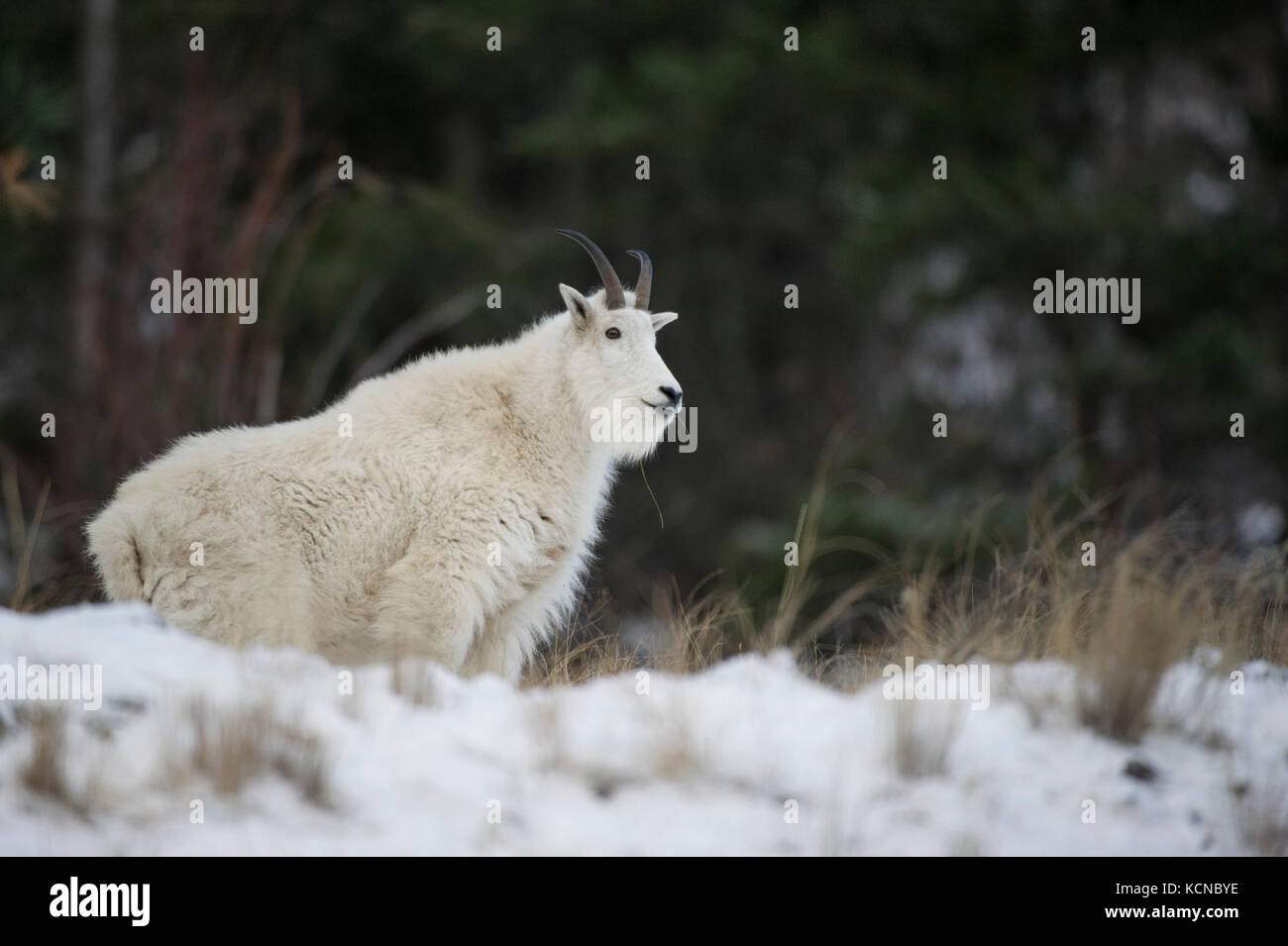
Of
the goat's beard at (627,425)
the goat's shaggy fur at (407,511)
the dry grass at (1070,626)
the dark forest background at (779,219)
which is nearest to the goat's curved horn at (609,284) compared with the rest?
the goat's shaggy fur at (407,511)

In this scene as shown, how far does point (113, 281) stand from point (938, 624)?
891 cm

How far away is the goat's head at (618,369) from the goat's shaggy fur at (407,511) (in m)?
0.01

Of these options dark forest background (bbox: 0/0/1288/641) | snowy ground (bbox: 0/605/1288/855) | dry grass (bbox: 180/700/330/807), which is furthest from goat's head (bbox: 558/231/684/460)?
dark forest background (bbox: 0/0/1288/641)

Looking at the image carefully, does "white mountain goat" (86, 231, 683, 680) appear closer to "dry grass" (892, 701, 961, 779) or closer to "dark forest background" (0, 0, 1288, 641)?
"dry grass" (892, 701, 961, 779)

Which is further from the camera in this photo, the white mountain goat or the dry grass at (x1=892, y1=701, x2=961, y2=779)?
the white mountain goat

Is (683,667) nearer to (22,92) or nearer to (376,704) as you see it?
(376,704)

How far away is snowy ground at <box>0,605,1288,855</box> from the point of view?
4309 mm

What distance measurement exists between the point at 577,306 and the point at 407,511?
1.65 metres

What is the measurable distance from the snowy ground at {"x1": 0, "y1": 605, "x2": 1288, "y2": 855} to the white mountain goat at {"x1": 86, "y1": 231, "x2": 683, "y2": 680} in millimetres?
863

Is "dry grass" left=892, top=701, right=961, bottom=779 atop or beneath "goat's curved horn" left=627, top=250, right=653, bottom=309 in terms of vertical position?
beneath

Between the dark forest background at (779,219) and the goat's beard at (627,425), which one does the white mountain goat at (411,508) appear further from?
the dark forest background at (779,219)

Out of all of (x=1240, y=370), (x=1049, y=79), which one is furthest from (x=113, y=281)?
(x=1049, y=79)

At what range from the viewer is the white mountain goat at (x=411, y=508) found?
612 centimetres
